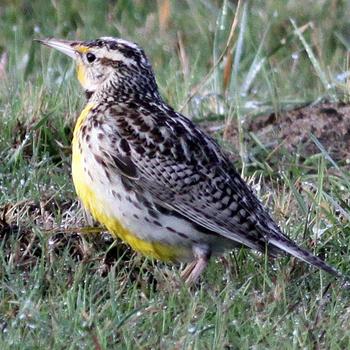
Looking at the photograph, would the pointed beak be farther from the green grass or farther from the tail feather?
the tail feather

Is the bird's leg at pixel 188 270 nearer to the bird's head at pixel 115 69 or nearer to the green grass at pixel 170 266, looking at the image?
the green grass at pixel 170 266

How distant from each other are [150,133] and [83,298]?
3.13ft

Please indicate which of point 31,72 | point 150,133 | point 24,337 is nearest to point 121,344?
point 24,337

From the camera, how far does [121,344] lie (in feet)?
15.1

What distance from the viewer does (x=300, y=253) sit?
5.32 meters

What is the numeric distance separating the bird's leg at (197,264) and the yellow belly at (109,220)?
69 millimetres

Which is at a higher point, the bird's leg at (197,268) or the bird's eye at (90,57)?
the bird's eye at (90,57)

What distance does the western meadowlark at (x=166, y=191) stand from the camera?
5406 millimetres

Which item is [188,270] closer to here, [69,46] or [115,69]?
[115,69]


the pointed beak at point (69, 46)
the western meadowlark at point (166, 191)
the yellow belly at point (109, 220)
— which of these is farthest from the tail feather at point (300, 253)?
the pointed beak at point (69, 46)

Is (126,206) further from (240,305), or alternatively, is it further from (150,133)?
(240,305)

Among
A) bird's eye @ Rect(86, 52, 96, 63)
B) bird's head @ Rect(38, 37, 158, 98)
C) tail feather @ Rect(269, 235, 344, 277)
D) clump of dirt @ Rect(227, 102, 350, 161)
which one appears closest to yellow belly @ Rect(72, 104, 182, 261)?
tail feather @ Rect(269, 235, 344, 277)

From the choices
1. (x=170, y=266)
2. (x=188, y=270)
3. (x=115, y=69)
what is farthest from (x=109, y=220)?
(x=115, y=69)

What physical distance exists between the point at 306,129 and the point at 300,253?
6.13 ft
